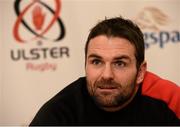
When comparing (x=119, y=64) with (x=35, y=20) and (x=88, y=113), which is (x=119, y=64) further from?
(x=35, y=20)

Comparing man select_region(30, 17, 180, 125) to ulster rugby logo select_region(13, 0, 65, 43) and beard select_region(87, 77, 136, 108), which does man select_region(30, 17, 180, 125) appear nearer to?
beard select_region(87, 77, 136, 108)

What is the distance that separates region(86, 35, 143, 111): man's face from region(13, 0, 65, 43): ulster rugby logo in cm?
92

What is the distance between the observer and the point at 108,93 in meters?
1.04

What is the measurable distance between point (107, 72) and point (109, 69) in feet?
0.04

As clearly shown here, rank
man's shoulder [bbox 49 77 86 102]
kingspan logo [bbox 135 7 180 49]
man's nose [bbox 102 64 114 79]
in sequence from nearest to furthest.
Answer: man's nose [bbox 102 64 114 79] < man's shoulder [bbox 49 77 86 102] < kingspan logo [bbox 135 7 180 49]

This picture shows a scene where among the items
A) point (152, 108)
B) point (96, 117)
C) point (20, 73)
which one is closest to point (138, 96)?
point (152, 108)

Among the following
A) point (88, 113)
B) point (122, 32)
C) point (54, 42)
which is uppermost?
point (122, 32)

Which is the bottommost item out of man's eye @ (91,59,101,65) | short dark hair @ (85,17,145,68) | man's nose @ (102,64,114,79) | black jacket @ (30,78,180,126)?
black jacket @ (30,78,180,126)

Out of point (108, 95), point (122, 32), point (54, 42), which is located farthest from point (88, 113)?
point (54, 42)

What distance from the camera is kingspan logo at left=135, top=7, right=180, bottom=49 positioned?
6.32 feet

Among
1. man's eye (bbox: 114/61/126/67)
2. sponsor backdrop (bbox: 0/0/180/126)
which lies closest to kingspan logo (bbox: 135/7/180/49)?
sponsor backdrop (bbox: 0/0/180/126)

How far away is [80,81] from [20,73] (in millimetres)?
844

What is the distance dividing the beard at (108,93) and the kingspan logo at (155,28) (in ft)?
2.88

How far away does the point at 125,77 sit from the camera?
3.50 feet
